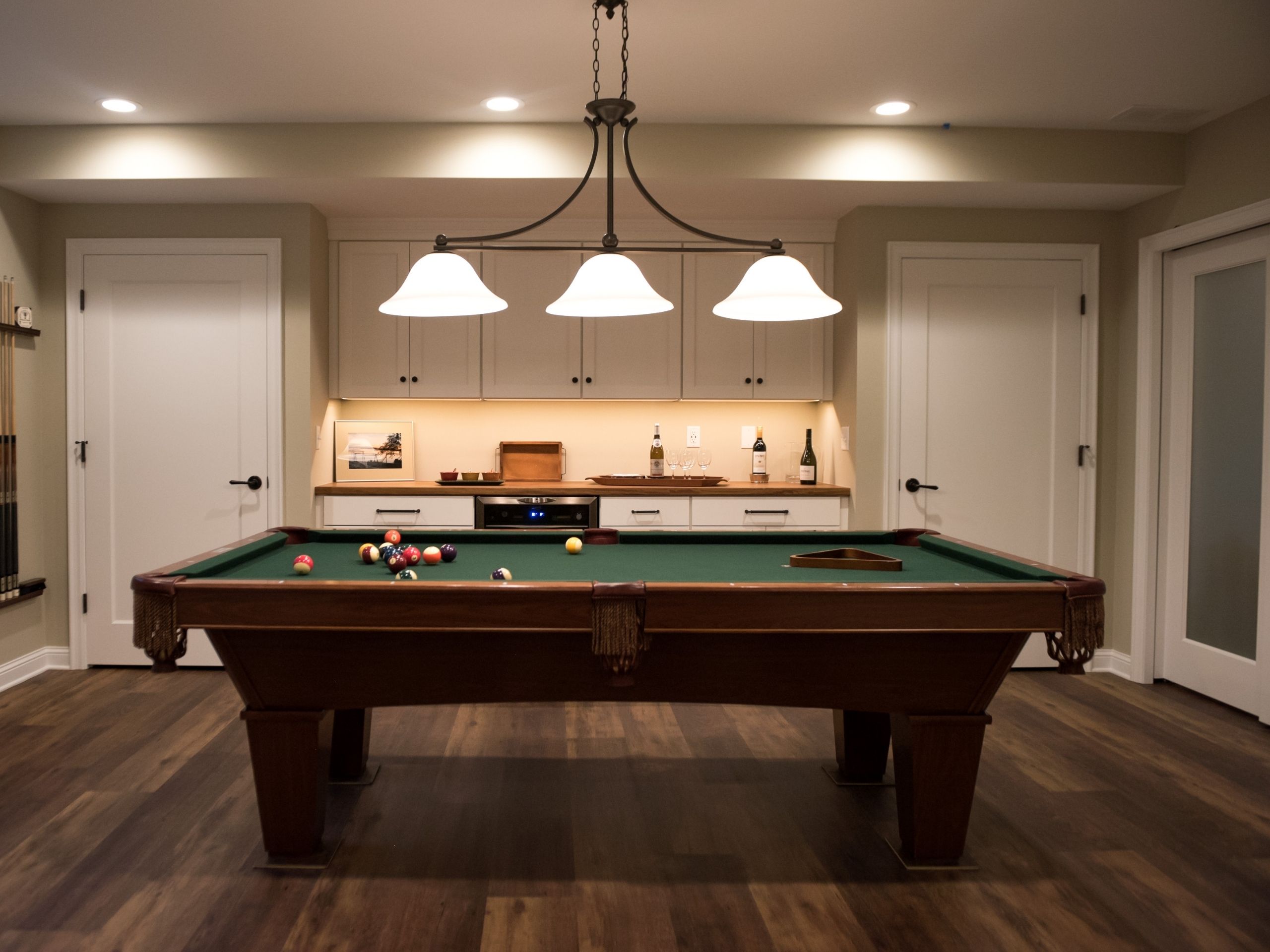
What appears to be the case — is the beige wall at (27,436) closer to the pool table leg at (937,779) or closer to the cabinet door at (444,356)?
the cabinet door at (444,356)

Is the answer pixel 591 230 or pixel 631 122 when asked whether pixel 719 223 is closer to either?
pixel 591 230

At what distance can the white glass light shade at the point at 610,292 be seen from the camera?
7.47 feet

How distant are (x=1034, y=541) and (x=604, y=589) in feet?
10.4

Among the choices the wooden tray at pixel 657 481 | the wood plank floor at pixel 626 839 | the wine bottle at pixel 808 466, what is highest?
the wine bottle at pixel 808 466

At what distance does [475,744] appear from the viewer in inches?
127

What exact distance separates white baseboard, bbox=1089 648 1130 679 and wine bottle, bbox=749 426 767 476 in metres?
1.94

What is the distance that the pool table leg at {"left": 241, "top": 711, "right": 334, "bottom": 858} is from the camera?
2.24 metres

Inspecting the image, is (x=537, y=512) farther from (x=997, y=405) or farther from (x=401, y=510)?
(x=997, y=405)

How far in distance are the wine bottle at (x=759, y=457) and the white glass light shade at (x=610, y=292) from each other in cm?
249

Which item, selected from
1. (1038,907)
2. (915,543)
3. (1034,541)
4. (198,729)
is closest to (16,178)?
(198,729)

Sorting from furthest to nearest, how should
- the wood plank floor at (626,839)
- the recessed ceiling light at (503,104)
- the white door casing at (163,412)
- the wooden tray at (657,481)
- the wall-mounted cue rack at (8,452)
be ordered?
the wooden tray at (657,481)
the white door casing at (163,412)
the wall-mounted cue rack at (8,452)
the recessed ceiling light at (503,104)
the wood plank floor at (626,839)

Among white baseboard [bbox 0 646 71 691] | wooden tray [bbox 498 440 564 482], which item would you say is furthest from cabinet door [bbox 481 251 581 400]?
white baseboard [bbox 0 646 71 691]

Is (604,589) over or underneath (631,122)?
underneath

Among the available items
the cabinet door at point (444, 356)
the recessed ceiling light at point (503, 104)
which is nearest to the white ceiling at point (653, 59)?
the recessed ceiling light at point (503, 104)
